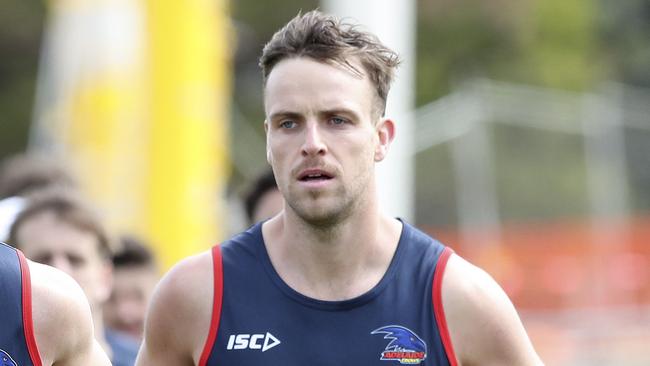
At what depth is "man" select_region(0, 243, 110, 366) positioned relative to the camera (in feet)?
15.5

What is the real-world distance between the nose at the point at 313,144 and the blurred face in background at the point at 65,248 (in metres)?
2.20

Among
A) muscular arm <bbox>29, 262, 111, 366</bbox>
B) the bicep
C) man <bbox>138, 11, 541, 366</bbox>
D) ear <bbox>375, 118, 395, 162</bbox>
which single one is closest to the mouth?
man <bbox>138, 11, 541, 366</bbox>

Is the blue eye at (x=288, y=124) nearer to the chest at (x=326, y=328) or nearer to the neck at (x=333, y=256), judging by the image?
the neck at (x=333, y=256)

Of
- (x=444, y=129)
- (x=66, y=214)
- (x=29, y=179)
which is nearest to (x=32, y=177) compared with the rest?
(x=29, y=179)

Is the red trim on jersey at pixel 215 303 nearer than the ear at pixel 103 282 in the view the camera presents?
Yes

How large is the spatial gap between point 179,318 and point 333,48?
1.04 m

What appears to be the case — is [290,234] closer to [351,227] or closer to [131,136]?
[351,227]

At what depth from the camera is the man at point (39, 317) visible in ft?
15.5

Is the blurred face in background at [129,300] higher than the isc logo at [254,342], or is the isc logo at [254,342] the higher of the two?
the blurred face in background at [129,300]

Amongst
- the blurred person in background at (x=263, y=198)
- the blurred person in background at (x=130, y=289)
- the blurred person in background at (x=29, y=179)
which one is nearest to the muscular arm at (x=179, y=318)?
the blurred person in background at (x=263, y=198)

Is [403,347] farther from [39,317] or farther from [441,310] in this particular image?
[39,317]

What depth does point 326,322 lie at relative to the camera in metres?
5.04

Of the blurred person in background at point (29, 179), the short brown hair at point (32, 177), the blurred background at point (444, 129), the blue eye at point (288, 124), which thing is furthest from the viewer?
the blurred background at point (444, 129)

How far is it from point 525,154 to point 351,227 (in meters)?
21.1
